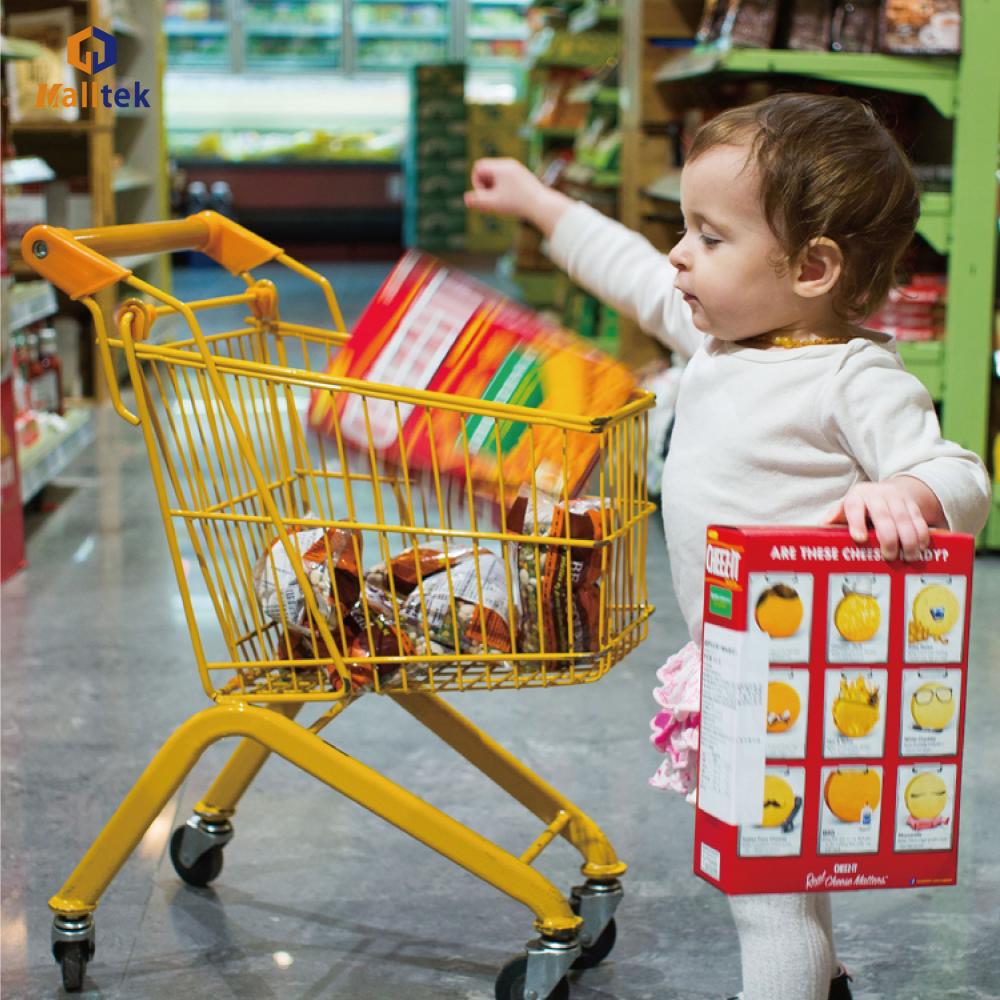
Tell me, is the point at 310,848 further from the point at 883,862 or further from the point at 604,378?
the point at 883,862

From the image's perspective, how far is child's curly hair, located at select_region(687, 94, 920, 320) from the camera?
60.3 inches

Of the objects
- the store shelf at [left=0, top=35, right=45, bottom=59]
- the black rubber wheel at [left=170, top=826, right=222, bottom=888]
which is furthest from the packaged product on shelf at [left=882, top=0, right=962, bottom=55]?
the black rubber wheel at [left=170, top=826, right=222, bottom=888]

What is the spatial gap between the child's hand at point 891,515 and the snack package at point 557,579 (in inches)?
15.2

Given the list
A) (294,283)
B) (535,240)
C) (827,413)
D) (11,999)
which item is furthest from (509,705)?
(294,283)

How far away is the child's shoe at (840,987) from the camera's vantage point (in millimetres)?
1869

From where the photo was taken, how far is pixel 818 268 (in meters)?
1.57

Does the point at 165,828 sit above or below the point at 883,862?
below

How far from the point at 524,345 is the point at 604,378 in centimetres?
10

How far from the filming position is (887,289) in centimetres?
162

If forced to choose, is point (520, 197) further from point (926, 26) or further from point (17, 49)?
point (17, 49)

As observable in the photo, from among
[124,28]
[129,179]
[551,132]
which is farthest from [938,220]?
[551,132]

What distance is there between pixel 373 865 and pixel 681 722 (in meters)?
0.80

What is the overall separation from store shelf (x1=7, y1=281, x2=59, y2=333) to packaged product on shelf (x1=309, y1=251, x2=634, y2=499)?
289cm

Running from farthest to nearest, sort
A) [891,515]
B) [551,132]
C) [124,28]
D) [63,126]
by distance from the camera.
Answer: [551,132] < [124,28] < [63,126] < [891,515]
